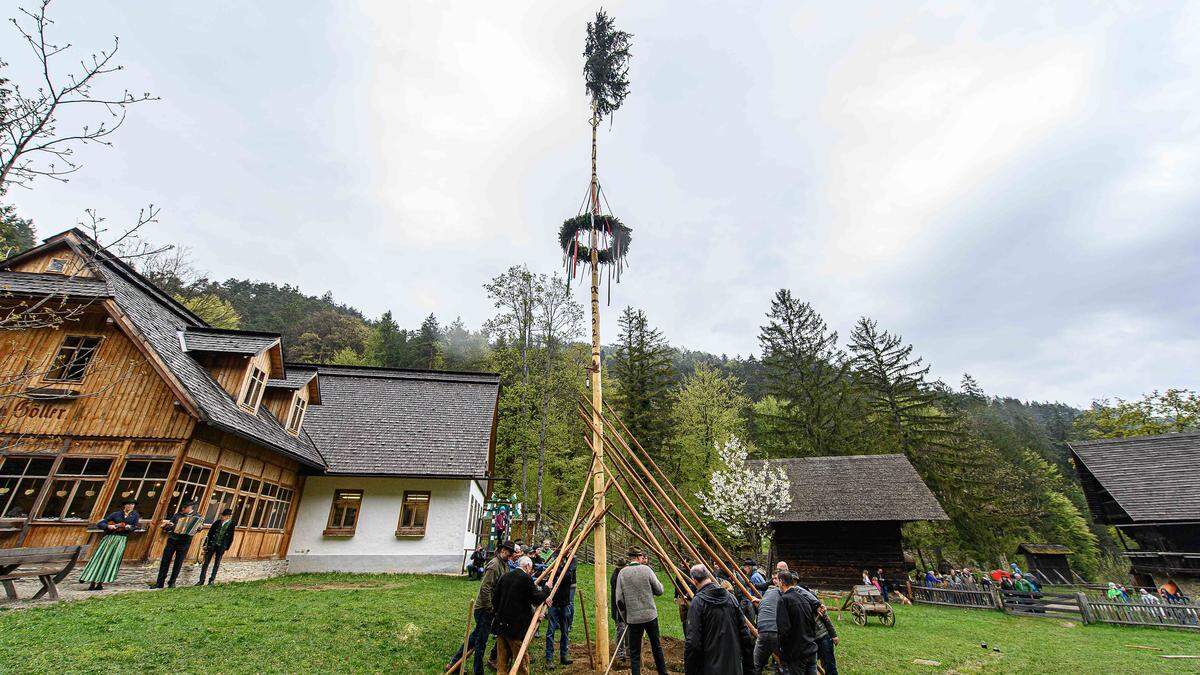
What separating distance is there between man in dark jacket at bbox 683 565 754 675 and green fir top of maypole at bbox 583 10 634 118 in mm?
8180

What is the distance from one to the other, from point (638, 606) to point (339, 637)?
5.73 m

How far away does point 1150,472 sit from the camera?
21.0m

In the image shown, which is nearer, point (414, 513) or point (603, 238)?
point (603, 238)

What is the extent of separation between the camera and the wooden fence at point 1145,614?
14.6 meters

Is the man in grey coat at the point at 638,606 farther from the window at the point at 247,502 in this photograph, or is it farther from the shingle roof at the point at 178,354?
the window at the point at 247,502

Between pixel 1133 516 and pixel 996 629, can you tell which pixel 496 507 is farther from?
pixel 1133 516

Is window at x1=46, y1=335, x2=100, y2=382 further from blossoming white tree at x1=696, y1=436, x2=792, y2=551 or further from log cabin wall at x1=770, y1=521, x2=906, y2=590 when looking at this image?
log cabin wall at x1=770, y1=521, x2=906, y2=590

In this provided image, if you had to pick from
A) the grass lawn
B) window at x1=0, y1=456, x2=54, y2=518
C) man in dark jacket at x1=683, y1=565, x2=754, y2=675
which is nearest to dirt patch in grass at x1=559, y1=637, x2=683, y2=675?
the grass lawn

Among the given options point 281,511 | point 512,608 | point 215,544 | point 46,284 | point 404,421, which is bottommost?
point 512,608

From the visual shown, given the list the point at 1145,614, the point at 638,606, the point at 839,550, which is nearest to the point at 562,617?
the point at 638,606

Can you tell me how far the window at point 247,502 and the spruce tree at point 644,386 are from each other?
20855 millimetres

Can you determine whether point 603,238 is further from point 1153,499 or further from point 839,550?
point 1153,499

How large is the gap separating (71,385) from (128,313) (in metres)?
2.23

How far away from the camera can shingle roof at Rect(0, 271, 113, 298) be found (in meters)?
11.2
